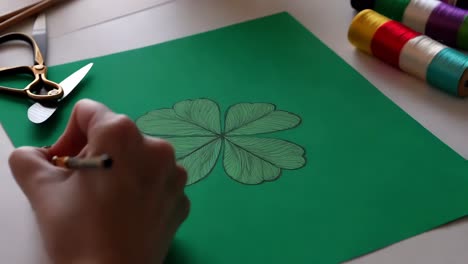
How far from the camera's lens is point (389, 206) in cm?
51

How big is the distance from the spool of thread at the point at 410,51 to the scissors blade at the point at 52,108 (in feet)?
1.09

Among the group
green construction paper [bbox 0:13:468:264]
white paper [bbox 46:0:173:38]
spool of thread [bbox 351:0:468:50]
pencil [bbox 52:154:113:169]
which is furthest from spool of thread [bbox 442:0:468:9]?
pencil [bbox 52:154:113:169]

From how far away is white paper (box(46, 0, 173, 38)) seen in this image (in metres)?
0.77

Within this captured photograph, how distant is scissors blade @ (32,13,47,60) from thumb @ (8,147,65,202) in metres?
0.27

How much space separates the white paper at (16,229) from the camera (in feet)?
1.58

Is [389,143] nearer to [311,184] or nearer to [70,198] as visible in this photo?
[311,184]

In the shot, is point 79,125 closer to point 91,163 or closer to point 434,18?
point 91,163

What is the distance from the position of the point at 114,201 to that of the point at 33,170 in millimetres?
95

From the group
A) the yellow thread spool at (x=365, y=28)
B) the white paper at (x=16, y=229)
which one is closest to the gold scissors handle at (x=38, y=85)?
the white paper at (x=16, y=229)

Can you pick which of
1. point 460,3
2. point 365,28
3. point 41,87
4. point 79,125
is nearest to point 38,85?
point 41,87

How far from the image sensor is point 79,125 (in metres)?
0.46

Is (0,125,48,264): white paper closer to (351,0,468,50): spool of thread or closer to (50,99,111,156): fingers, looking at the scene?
(50,99,111,156): fingers

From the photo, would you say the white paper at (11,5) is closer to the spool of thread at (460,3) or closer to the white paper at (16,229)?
the white paper at (16,229)

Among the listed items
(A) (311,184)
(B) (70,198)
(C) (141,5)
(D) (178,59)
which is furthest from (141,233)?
(C) (141,5)
